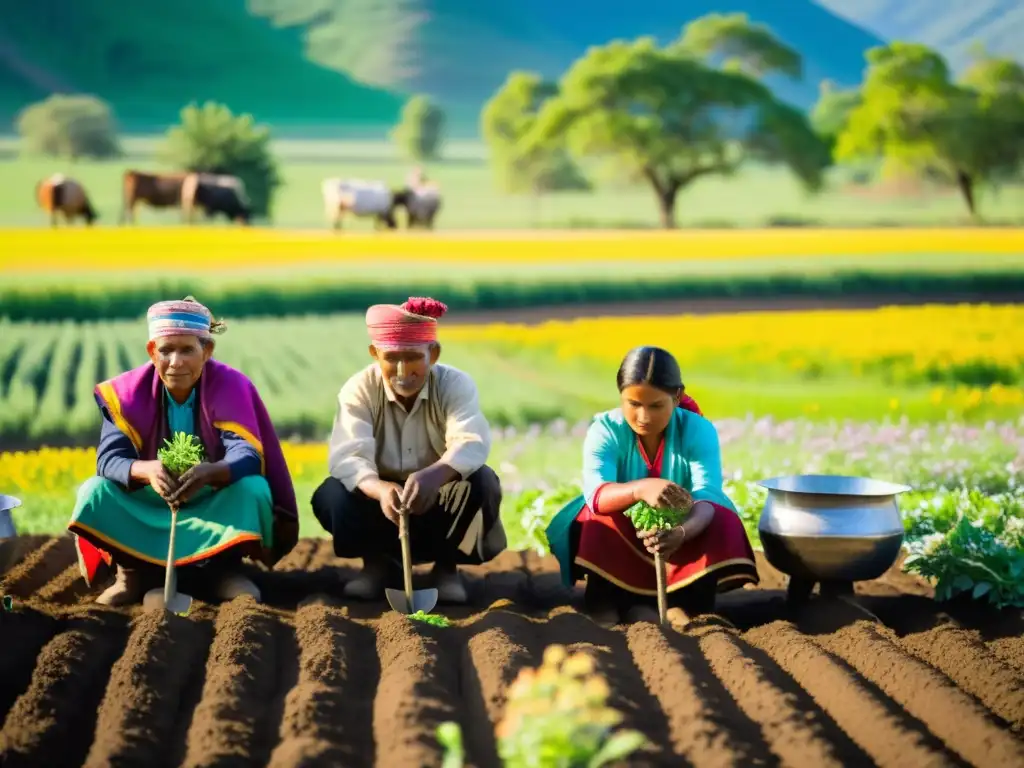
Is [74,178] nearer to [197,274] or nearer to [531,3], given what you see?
[197,274]

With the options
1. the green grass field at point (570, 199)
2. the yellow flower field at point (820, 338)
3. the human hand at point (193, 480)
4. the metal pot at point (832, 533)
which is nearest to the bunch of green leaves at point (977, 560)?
the metal pot at point (832, 533)

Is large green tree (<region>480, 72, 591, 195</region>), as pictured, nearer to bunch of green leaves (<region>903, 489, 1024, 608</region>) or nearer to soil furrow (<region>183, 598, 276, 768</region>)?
bunch of green leaves (<region>903, 489, 1024, 608</region>)

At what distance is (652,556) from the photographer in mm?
4984

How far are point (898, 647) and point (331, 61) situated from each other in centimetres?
909

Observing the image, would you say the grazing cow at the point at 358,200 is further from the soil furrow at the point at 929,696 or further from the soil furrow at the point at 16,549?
the soil furrow at the point at 929,696

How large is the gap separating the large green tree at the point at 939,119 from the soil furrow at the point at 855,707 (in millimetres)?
8162

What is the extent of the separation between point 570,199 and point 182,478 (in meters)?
7.45

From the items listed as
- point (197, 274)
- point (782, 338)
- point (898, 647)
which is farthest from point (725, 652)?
point (197, 274)

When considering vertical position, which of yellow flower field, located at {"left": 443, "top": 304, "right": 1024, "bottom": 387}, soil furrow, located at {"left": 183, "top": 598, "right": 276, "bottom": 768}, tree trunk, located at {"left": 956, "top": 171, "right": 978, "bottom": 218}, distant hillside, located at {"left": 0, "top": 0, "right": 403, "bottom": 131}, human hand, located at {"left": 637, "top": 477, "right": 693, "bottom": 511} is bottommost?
soil furrow, located at {"left": 183, "top": 598, "right": 276, "bottom": 768}

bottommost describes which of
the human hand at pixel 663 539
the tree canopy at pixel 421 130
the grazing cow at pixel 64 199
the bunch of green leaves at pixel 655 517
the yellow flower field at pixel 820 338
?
the human hand at pixel 663 539

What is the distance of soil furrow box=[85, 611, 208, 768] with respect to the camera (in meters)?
3.38

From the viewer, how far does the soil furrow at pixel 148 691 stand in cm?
338

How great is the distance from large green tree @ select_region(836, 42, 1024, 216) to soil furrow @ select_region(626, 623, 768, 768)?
838cm

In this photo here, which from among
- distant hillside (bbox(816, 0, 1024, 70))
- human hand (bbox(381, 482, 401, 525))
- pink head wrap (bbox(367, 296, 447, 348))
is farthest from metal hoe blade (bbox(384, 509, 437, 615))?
distant hillside (bbox(816, 0, 1024, 70))
